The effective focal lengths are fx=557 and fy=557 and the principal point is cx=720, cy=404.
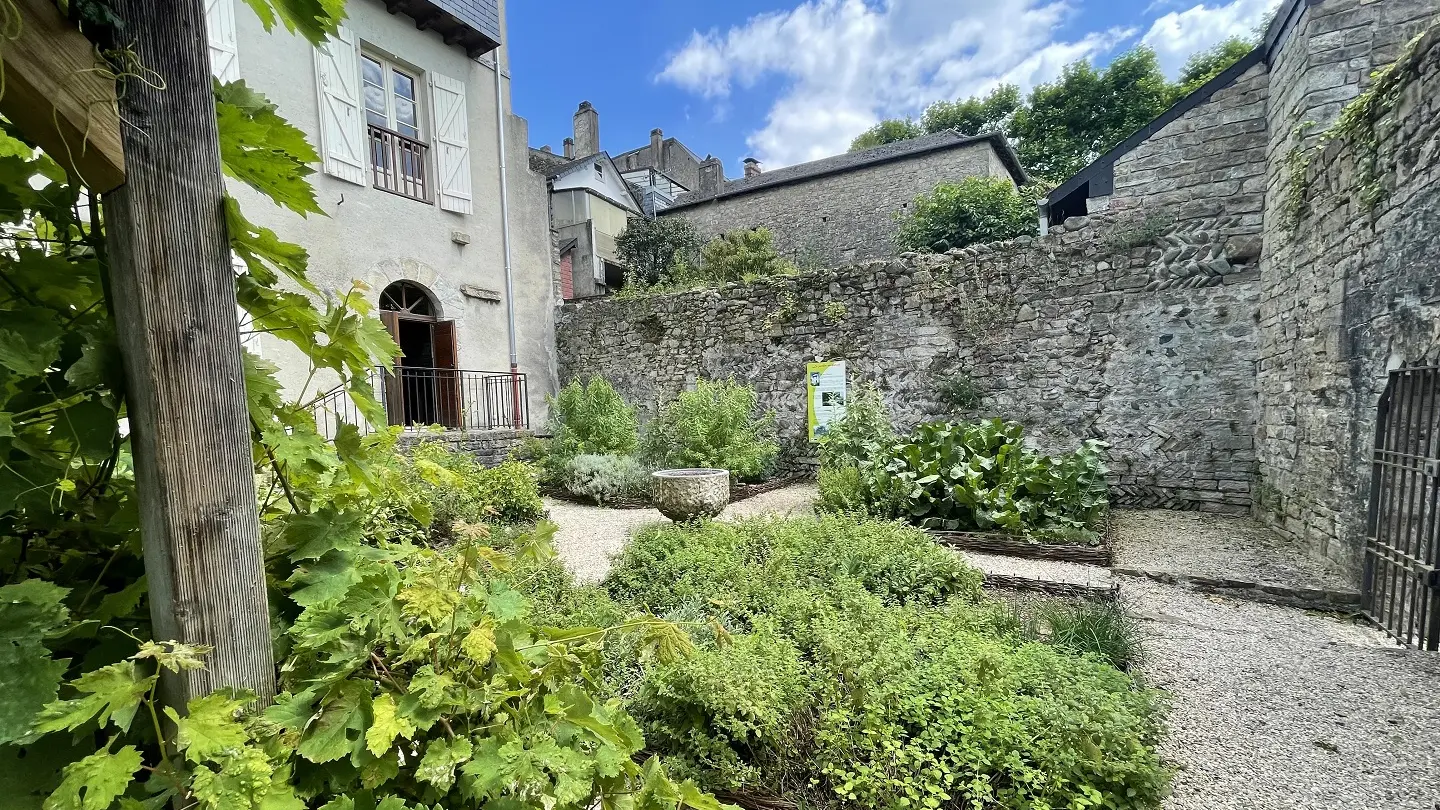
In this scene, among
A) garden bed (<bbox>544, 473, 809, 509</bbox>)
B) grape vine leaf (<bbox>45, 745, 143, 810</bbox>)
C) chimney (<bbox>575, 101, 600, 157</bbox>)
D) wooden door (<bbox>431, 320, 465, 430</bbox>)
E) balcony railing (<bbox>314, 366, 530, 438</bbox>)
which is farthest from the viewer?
chimney (<bbox>575, 101, 600, 157</bbox>)

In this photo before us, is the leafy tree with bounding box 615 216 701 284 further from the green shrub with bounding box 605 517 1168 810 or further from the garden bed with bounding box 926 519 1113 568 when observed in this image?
the green shrub with bounding box 605 517 1168 810

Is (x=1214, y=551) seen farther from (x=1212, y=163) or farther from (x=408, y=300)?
(x=408, y=300)

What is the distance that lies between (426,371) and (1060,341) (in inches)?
321

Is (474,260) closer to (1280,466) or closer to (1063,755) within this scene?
(1063,755)

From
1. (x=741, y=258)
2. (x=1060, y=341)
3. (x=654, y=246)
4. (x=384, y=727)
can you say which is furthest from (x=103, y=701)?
(x=654, y=246)

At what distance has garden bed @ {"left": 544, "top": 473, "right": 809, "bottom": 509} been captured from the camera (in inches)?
253

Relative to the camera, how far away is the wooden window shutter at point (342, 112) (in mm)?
6551

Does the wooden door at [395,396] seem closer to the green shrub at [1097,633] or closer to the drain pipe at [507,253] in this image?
the drain pipe at [507,253]

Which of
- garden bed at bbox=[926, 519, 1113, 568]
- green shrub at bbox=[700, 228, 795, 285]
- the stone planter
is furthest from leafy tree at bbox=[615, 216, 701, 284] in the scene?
garden bed at bbox=[926, 519, 1113, 568]

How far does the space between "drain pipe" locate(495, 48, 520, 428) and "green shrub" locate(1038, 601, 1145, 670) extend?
7.55 metres

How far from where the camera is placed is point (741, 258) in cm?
Answer: 1273

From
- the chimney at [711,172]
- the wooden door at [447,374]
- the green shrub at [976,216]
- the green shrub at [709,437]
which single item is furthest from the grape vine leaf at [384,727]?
the chimney at [711,172]

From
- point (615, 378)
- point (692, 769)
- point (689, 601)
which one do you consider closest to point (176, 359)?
point (692, 769)

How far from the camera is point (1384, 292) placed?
3.17 m
